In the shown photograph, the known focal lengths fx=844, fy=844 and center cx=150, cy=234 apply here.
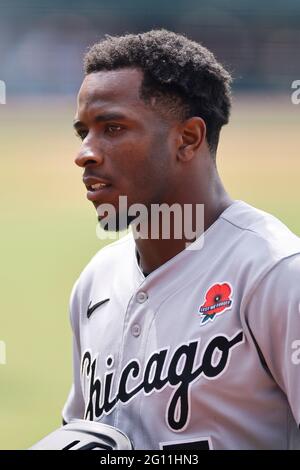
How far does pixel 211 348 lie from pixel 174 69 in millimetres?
716

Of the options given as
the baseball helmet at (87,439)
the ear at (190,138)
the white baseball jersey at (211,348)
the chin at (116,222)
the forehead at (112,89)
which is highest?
the forehead at (112,89)

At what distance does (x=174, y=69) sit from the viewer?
6.85ft

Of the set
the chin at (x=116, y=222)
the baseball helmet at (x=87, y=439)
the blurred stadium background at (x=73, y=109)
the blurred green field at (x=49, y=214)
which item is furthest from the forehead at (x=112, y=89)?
the blurred stadium background at (x=73, y=109)

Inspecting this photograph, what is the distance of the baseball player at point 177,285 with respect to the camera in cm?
175

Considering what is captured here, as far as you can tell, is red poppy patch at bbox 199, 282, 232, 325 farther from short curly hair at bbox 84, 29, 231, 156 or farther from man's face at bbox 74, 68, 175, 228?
short curly hair at bbox 84, 29, 231, 156

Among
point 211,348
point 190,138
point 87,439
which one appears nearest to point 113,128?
point 190,138

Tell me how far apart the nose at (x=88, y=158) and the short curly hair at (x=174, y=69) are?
0.60 feet

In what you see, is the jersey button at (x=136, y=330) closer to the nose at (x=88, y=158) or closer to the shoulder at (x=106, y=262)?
the shoulder at (x=106, y=262)

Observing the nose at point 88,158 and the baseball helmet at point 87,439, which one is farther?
the nose at point 88,158

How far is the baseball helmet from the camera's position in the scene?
175cm

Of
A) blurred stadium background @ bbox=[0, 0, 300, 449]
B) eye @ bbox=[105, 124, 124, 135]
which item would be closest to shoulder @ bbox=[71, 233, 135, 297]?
eye @ bbox=[105, 124, 124, 135]

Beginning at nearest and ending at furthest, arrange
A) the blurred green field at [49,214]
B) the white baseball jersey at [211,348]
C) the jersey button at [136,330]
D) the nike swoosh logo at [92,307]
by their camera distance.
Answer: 1. the white baseball jersey at [211,348]
2. the jersey button at [136,330]
3. the nike swoosh logo at [92,307]
4. the blurred green field at [49,214]

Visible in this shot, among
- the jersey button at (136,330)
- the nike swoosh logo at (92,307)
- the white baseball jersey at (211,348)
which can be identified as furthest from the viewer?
the nike swoosh logo at (92,307)

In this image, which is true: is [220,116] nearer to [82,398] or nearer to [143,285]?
[143,285]
